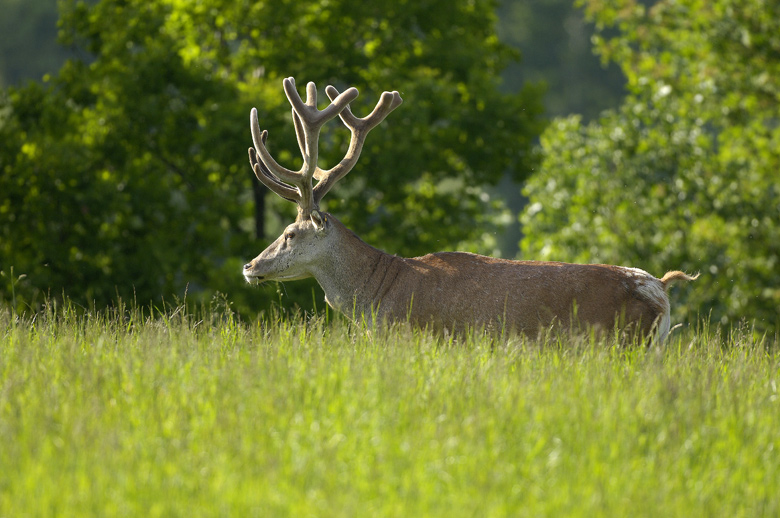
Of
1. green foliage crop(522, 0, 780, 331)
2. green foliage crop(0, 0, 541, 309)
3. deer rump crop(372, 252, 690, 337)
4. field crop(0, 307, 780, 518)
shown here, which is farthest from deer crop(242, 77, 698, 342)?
green foliage crop(522, 0, 780, 331)

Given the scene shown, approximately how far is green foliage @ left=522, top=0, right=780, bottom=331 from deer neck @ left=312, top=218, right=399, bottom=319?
30.5 feet

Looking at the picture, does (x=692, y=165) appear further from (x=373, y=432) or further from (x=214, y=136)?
(x=373, y=432)

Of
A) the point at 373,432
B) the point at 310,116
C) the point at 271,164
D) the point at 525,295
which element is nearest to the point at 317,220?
the point at 271,164

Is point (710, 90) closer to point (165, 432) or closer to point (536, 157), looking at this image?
point (536, 157)

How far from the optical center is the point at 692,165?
17.8 meters

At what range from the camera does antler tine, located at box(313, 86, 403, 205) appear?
8.14 meters

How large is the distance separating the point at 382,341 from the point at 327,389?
152 centimetres

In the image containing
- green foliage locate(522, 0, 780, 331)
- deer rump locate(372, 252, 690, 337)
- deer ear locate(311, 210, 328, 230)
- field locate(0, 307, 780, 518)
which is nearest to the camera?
field locate(0, 307, 780, 518)

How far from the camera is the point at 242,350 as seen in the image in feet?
18.7

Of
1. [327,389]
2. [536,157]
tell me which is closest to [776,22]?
[536,157]

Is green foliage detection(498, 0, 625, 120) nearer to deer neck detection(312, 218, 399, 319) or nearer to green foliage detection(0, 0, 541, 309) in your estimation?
green foliage detection(0, 0, 541, 309)

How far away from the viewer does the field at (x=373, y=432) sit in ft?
12.3

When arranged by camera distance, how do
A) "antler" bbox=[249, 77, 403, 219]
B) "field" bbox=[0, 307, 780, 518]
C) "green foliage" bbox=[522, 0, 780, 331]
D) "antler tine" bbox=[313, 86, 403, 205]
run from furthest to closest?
"green foliage" bbox=[522, 0, 780, 331], "antler tine" bbox=[313, 86, 403, 205], "antler" bbox=[249, 77, 403, 219], "field" bbox=[0, 307, 780, 518]

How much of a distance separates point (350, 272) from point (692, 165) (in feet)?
38.0
